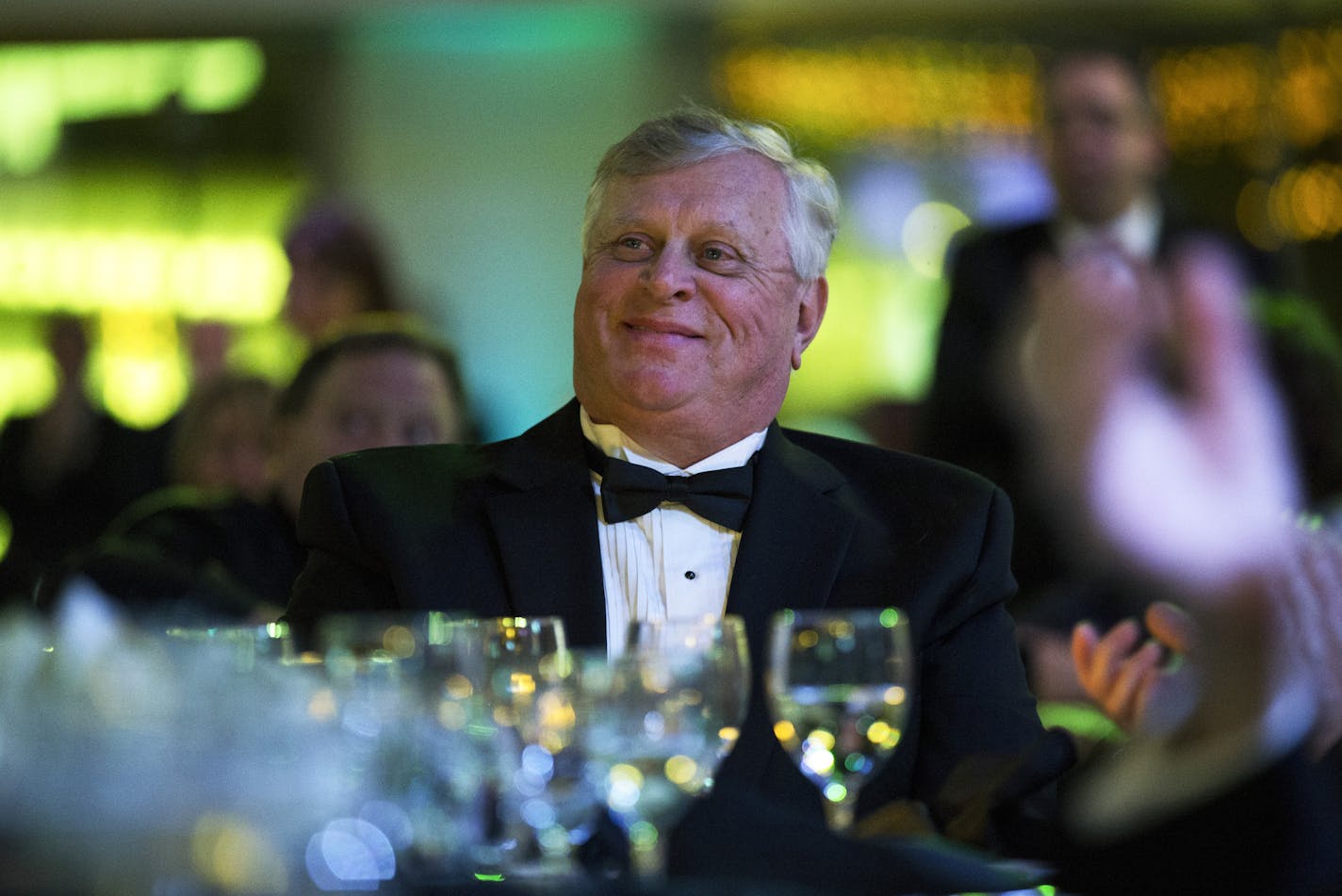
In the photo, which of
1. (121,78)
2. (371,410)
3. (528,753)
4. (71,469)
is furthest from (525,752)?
(121,78)

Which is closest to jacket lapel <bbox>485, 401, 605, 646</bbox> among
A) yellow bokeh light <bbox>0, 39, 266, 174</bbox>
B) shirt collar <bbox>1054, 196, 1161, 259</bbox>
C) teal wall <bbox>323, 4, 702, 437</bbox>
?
shirt collar <bbox>1054, 196, 1161, 259</bbox>

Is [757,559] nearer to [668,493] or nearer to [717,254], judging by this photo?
[668,493]

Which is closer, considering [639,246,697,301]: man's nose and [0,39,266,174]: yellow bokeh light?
[639,246,697,301]: man's nose

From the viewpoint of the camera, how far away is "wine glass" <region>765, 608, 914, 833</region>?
64.5 inches

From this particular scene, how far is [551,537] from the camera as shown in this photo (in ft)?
8.00

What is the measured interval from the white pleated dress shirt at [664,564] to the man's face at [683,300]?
147 millimetres

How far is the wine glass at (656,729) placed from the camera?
1.47 meters

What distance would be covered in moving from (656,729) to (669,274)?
1.15 m

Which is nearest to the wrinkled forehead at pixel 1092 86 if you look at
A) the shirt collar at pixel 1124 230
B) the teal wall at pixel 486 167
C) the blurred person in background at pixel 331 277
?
A: the shirt collar at pixel 1124 230

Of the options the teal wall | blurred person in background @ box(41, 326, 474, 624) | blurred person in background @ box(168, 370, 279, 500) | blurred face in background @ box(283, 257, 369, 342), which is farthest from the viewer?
the teal wall

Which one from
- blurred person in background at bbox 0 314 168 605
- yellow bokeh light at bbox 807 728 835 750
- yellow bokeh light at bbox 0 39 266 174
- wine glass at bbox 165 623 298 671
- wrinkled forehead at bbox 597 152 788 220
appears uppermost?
yellow bokeh light at bbox 0 39 266 174

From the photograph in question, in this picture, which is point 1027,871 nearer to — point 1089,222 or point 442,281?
point 1089,222

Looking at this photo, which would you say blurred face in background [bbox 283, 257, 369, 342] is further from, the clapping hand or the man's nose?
the clapping hand

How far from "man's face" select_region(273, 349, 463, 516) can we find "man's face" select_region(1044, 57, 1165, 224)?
1521 millimetres
